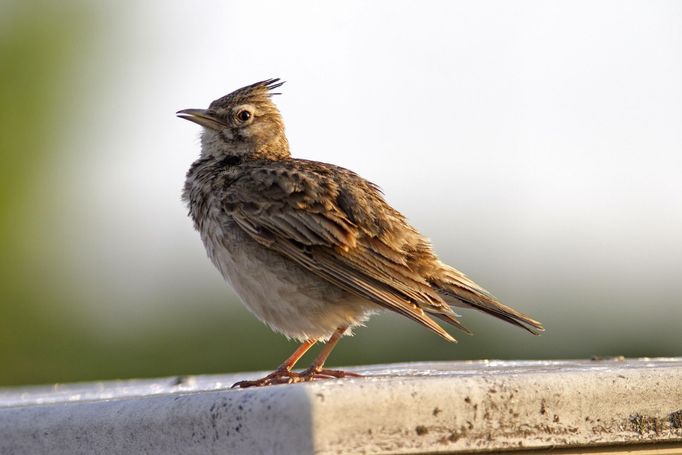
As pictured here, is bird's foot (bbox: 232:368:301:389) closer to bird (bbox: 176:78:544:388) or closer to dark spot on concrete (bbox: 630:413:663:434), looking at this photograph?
bird (bbox: 176:78:544:388)

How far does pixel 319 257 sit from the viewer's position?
6723mm

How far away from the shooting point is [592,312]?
48.6 feet

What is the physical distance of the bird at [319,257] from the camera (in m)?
6.64

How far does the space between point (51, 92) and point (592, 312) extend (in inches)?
361

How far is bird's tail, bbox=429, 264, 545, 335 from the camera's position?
269 inches

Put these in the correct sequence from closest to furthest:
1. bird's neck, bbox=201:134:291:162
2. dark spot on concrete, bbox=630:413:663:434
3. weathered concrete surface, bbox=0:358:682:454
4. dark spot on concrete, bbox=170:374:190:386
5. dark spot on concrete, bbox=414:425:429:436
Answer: weathered concrete surface, bbox=0:358:682:454, dark spot on concrete, bbox=414:425:429:436, dark spot on concrete, bbox=630:413:663:434, dark spot on concrete, bbox=170:374:190:386, bird's neck, bbox=201:134:291:162

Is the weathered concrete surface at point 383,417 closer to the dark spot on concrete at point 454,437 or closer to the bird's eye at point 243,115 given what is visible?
the dark spot on concrete at point 454,437

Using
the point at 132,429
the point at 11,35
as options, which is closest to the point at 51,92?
the point at 11,35

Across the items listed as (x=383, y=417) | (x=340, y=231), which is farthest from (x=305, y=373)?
(x=383, y=417)

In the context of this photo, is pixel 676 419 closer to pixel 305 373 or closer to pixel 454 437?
pixel 454 437

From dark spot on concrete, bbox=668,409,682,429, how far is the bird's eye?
414cm

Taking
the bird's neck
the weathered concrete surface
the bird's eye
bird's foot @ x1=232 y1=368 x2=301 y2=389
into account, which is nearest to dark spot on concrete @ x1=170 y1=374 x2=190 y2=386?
bird's foot @ x1=232 y1=368 x2=301 y2=389

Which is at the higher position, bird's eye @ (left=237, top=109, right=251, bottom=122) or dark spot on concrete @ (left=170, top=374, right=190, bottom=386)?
bird's eye @ (left=237, top=109, right=251, bottom=122)

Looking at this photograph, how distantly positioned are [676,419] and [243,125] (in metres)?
4.12
